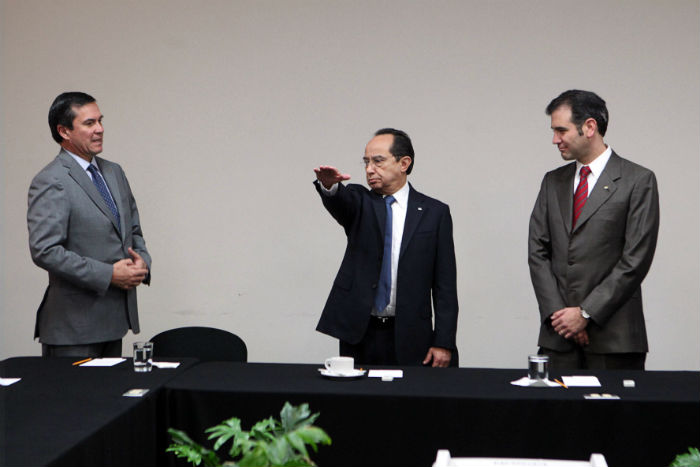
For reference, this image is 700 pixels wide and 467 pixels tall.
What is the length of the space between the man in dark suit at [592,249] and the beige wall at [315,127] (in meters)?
1.39

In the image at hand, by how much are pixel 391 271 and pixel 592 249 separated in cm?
84

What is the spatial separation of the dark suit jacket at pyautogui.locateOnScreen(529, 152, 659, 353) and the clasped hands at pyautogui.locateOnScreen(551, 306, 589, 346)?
0.03 m

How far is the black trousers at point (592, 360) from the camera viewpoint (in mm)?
3148

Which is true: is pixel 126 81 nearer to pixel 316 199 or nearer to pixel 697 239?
pixel 316 199

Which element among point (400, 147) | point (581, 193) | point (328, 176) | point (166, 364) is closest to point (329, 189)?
point (328, 176)

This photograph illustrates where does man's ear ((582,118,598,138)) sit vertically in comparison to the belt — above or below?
above

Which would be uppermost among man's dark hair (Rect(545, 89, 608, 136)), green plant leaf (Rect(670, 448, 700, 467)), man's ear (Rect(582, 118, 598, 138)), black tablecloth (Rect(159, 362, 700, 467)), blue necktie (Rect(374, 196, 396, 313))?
man's dark hair (Rect(545, 89, 608, 136))

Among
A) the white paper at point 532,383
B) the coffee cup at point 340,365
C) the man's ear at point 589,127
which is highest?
the man's ear at point 589,127

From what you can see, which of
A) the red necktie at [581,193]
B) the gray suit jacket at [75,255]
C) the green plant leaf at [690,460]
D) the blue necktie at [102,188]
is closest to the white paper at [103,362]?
the gray suit jacket at [75,255]

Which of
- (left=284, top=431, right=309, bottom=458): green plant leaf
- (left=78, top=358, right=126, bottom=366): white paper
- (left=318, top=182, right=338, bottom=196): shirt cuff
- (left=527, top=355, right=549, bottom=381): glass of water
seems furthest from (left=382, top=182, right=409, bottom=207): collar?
(left=284, top=431, right=309, bottom=458): green plant leaf

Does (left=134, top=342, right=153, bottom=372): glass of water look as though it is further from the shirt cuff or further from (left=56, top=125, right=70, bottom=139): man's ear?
(left=56, top=125, right=70, bottom=139): man's ear

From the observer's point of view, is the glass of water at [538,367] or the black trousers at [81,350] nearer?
the glass of water at [538,367]

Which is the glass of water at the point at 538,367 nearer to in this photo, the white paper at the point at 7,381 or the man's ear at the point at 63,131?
the white paper at the point at 7,381

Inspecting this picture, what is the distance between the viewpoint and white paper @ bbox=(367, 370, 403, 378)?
8.68ft
